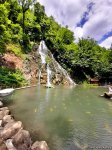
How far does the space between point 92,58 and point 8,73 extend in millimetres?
31127

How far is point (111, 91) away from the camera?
30.7m

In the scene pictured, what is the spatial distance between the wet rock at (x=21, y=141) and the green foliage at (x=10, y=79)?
72.6ft

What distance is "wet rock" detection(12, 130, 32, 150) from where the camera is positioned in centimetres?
1051

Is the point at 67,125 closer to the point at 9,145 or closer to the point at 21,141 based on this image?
the point at 21,141

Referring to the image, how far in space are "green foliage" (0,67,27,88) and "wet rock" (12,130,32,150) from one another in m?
22.1

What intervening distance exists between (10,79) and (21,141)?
25.2 meters

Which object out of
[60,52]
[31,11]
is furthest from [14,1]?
[60,52]

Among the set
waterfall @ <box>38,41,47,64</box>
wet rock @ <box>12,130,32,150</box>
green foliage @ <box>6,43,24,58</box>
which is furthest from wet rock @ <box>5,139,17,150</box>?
waterfall @ <box>38,41,47,64</box>

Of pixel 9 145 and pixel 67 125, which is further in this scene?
pixel 67 125

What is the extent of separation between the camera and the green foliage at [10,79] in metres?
33.3

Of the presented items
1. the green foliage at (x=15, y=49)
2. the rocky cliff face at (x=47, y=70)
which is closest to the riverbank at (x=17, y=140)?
the rocky cliff face at (x=47, y=70)

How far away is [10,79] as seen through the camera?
35062mm

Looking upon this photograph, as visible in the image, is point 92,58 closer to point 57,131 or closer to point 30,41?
point 30,41

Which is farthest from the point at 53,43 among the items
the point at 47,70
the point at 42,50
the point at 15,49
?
the point at 15,49
